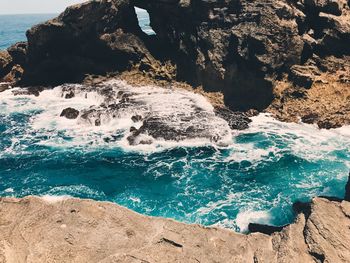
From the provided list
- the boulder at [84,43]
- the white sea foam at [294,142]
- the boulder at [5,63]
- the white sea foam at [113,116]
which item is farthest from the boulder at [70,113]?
the boulder at [5,63]

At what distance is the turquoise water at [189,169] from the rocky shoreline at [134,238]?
16.2 metres

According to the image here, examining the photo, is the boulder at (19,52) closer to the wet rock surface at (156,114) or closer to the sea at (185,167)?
the wet rock surface at (156,114)

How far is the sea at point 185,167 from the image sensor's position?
31.9m

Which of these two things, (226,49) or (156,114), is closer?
(156,114)

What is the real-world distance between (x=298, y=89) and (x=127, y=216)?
129ft

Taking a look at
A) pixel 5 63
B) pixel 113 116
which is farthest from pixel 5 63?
pixel 113 116

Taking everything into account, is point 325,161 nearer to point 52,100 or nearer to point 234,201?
point 234,201

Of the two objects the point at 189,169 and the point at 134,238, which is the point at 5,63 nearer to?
the point at 189,169

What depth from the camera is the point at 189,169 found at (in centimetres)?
3731

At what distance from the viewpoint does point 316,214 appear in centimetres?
1389

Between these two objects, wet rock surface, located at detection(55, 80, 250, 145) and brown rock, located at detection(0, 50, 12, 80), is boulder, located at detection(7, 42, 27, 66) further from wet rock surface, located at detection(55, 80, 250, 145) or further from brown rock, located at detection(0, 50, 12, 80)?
wet rock surface, located at detection(55, 80, 250, 145)

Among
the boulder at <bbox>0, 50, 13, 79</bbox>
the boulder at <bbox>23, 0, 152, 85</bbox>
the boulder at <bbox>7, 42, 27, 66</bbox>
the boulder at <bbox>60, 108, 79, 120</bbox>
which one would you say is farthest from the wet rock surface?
the boulder at <bbox>0, 50, 13, 79</bbox>

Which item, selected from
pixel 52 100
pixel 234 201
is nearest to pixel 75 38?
pixel 52 100

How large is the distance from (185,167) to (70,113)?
2091 cm
